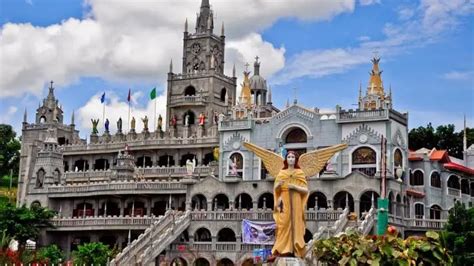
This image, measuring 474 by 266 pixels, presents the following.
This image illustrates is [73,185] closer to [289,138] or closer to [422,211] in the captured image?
[289,138]

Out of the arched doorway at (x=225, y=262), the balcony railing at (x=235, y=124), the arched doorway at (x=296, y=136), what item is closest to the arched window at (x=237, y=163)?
the balcony railing at (x=235, y=124)

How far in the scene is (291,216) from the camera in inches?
1076

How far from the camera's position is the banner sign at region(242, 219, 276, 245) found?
Result: 4917 cm

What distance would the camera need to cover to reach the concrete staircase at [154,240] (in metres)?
46.9

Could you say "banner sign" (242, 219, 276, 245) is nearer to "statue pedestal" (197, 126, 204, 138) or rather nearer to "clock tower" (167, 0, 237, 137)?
"statue pedestal" (197, 126, 204, 138)

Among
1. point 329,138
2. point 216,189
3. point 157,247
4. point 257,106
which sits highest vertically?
point 257,106

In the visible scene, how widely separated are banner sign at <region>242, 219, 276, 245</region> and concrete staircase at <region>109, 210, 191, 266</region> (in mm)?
4766

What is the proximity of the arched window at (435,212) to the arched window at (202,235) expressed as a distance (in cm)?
1708

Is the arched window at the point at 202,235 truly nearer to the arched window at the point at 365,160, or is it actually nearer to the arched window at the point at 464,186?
the arched window at the point at 365,160

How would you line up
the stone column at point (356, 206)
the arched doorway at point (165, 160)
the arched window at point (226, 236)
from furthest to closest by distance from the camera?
the arched doorway at point (165, 160), the arched window at point (226, 236), the stone column at point (356, 206)

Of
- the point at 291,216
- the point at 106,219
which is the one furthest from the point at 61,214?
the point at 291,216

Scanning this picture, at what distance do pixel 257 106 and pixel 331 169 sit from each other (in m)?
16.7

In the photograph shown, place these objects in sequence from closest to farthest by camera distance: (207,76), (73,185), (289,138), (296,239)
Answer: (296,239) → (289,138) → (73,185) → (207,76)

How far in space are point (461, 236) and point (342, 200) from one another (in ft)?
66.4
